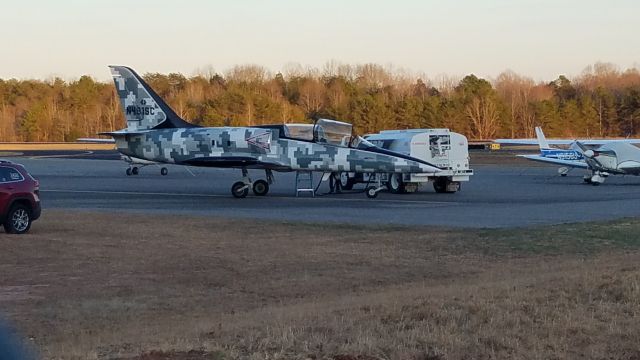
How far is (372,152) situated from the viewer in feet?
111

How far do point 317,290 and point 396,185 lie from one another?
2387 cm

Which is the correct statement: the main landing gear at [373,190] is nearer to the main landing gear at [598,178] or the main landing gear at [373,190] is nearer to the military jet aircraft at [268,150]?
the military jet aircraft at [268,150]

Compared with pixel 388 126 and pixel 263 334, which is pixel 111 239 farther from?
pixel 388 126

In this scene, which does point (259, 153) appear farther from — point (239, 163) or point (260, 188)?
point (260, 188)

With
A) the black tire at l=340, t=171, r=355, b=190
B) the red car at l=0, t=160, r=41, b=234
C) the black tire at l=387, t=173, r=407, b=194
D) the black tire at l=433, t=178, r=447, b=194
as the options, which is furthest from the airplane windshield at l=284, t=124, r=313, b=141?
the red car at l=0, t=160, r=41, b=234

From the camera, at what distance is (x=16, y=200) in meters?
21.0

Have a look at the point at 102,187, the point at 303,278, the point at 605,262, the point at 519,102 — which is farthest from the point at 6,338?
the point at 519,102

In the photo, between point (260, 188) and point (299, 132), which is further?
point (260, 188)

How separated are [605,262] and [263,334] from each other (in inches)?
354

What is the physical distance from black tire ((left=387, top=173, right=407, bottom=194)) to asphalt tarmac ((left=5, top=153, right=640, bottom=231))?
1.16ft

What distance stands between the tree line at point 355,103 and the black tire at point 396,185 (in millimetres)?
72738

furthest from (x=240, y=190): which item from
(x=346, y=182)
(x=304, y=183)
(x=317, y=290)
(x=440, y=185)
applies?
(x=317, y=290)

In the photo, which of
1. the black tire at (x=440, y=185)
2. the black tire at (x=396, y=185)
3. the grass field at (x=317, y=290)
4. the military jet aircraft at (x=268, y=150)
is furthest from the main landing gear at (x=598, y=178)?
the grass field at (x=317, y=290)

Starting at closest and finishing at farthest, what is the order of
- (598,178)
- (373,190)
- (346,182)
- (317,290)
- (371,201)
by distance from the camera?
1. (317,290)
2. (371,201)
3. (373,190)
4. (346,182)
5. (598,178)
